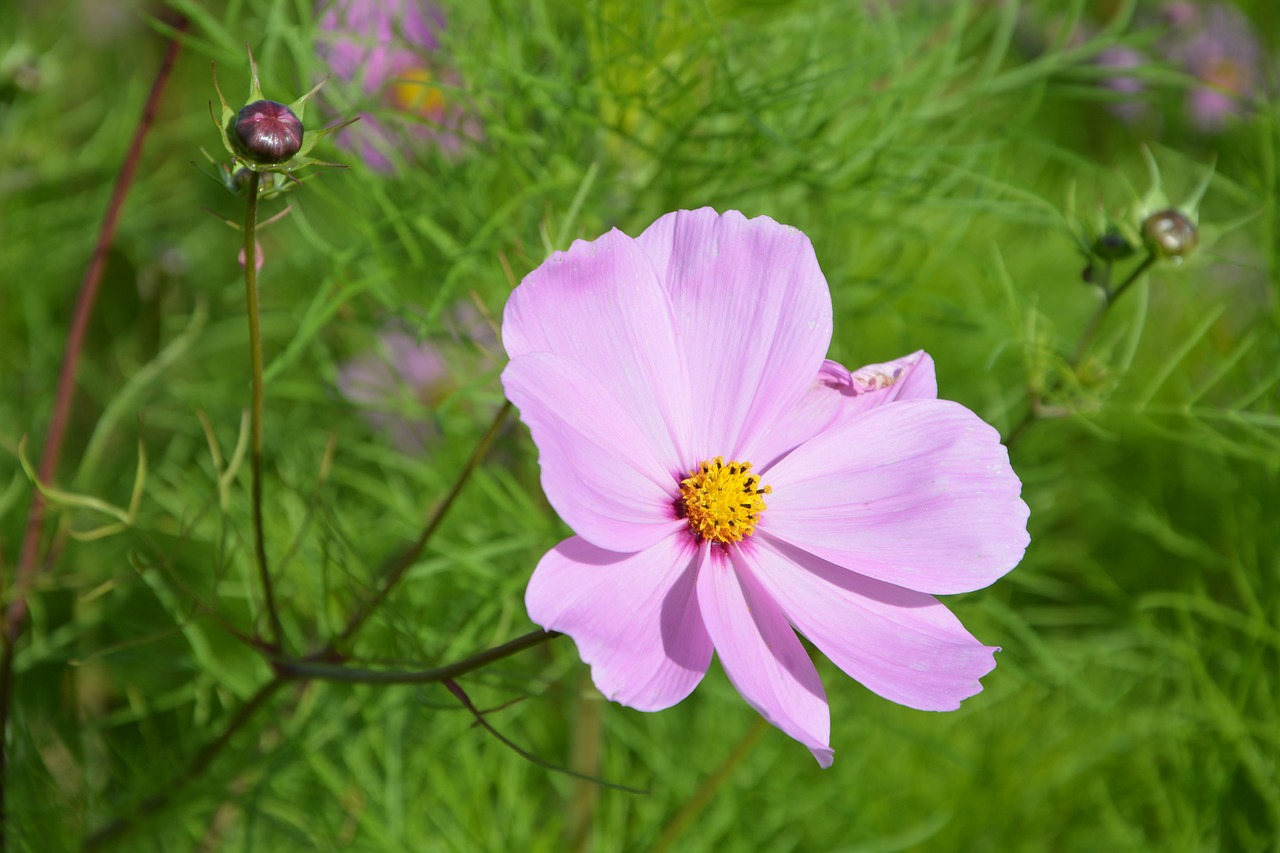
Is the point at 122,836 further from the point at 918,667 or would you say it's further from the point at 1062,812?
the point at 1062,812

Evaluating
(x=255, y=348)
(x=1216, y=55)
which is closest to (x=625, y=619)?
(x=255, y=348)

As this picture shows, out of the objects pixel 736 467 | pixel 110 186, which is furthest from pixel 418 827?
pixel 110 186

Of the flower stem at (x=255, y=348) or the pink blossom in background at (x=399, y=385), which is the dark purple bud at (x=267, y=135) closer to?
the flower stem at (x=255, y=348)

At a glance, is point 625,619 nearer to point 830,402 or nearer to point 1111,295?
point 830,402

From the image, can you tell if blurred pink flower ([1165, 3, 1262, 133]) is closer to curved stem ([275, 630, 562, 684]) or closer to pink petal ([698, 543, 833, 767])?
pink petal ([698, 543, 833, 767])

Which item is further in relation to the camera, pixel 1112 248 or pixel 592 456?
pixel 1112 248

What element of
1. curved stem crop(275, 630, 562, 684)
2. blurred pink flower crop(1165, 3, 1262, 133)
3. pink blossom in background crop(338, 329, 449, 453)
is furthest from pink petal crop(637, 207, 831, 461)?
blurred pink flower crop(1165, 3, 1262, 133)
